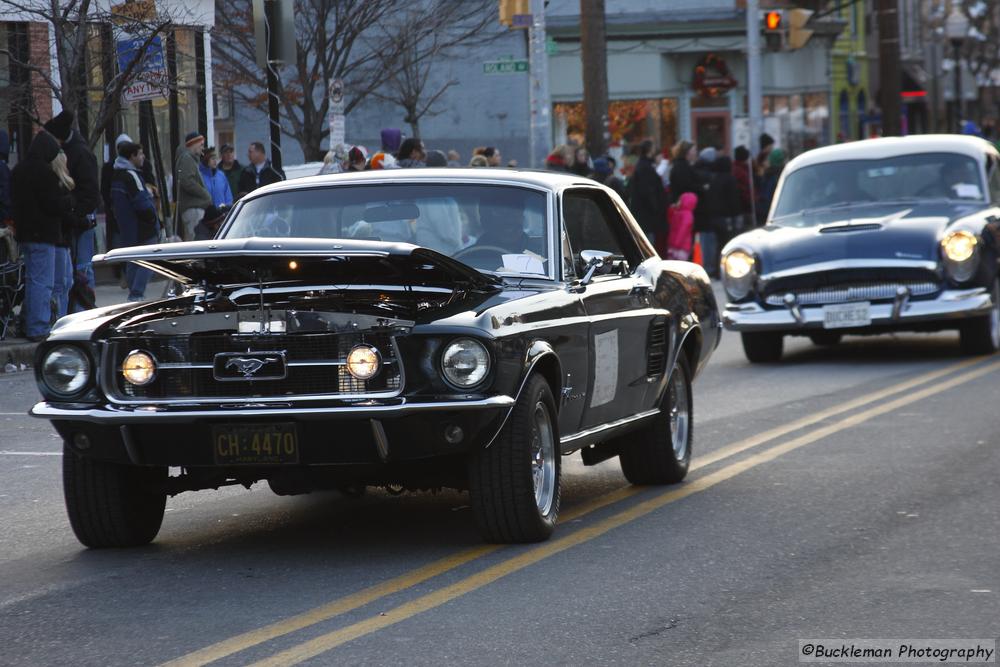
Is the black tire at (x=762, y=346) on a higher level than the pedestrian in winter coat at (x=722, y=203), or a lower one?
lower

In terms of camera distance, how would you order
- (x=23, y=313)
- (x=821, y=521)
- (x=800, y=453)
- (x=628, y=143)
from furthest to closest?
(x=628, y=143)
(x=23, y=313)
(x=800, y=453)
(x=821, y=521)

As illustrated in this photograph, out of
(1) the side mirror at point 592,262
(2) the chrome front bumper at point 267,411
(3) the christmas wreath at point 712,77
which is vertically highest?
(3) the christmas wreath at point 712,77

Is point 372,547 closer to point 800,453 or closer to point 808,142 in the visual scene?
point 800,453

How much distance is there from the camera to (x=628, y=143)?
4722cm

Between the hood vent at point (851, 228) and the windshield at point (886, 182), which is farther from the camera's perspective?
the windshield at point (886, 182)

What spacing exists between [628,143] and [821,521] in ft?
130

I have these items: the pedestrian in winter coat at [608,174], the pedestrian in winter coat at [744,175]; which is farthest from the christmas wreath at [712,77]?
the pedestrian in winter coat at [608,174]

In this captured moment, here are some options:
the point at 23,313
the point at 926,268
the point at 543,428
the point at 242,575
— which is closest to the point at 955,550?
the point at 543,428

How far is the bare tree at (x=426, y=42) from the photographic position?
3425 centimetres

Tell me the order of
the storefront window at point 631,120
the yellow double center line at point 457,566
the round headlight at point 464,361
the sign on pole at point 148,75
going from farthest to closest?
the storefront window at point 631,120
the sign on pole at point 148,75
the round headlight at point 464,361
the yellow double center line at point 457,566

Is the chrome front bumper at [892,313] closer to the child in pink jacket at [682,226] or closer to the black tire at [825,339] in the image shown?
the black tire at [825,339]

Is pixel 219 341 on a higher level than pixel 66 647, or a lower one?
higher

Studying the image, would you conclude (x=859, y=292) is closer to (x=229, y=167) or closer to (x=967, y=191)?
(x=967, y=191)

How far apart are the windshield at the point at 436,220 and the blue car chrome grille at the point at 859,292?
707cm
